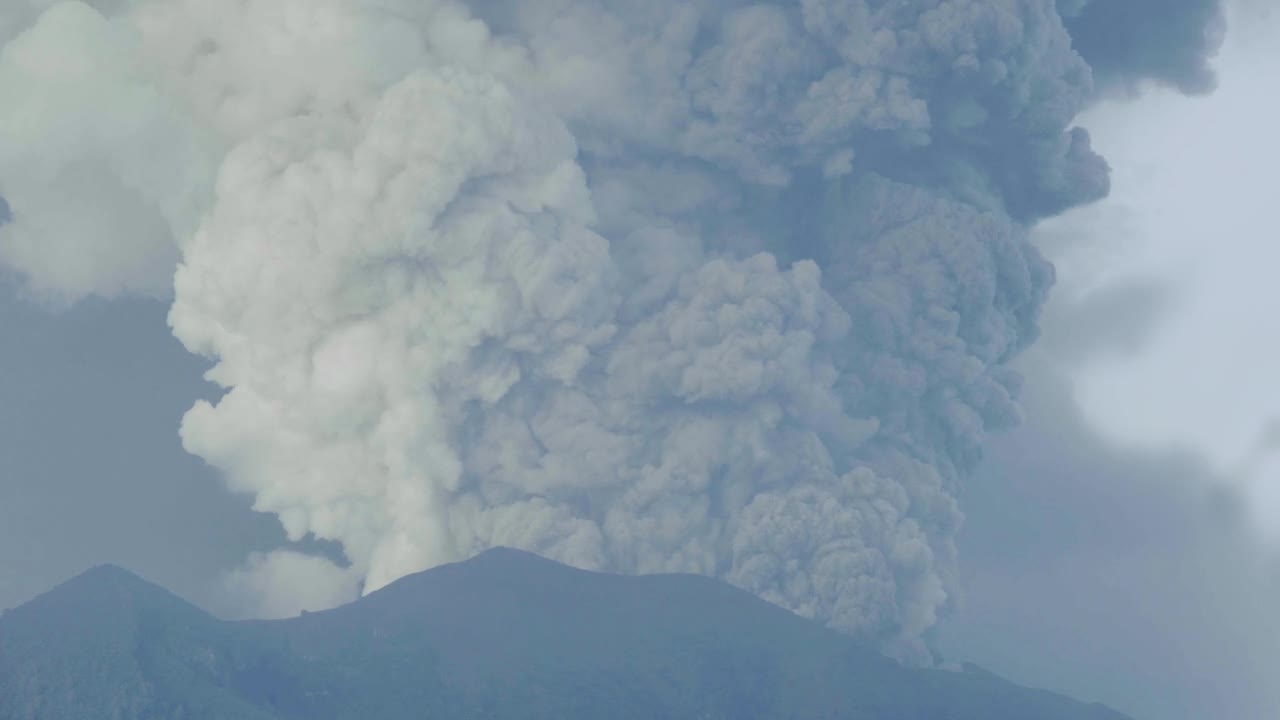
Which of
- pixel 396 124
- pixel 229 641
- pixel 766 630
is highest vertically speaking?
pixel 396 124

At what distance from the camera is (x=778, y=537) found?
83.3 feet

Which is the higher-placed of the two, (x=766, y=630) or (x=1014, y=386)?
(x=1014, y=386)

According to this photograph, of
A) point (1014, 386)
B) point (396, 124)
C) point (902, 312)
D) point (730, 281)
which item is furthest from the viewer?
point (1014, 386)

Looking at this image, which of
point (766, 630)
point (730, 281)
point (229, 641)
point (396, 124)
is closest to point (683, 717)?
point (766, 630)

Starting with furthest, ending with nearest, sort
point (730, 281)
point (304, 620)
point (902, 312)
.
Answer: point (304, 620) < point (902, 312) < point (730, 281)

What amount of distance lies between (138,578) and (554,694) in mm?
11950

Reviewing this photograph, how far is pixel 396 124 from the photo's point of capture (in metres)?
24.4

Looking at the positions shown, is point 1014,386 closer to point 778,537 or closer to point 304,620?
point 778,537

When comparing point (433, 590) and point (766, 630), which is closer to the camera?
point (766, 630)

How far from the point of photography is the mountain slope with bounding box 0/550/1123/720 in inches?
1287

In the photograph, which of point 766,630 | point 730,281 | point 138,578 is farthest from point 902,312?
point 138,578

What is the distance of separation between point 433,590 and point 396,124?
19.9 metres

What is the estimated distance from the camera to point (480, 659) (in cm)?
3853

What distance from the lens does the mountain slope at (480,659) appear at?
32.7 metres
